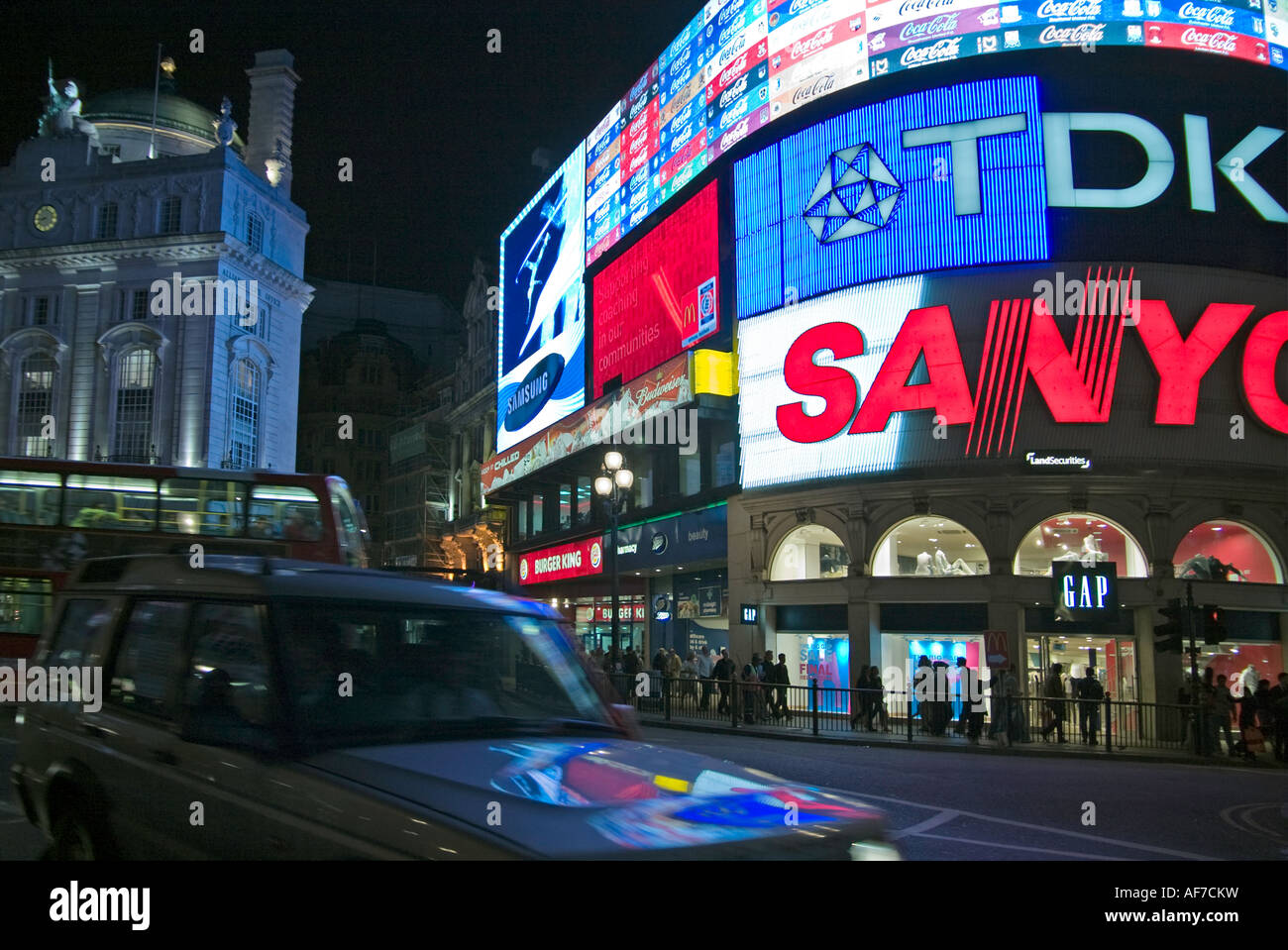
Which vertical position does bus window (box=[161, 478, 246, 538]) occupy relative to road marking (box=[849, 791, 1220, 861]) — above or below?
above

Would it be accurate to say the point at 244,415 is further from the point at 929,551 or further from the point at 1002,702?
the point at 1002,702

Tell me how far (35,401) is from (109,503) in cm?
5682

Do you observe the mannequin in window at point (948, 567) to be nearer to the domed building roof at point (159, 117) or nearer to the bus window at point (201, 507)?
the bus window at point (201, 507)

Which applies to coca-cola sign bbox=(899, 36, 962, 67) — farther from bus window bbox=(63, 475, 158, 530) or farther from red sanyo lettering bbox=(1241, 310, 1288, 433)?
bus window bbox=(63, 475, 158, 530)


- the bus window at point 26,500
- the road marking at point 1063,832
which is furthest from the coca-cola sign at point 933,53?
the bus window at point 26,500

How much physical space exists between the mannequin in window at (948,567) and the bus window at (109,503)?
1862cm

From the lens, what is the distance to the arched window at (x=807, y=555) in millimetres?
28391

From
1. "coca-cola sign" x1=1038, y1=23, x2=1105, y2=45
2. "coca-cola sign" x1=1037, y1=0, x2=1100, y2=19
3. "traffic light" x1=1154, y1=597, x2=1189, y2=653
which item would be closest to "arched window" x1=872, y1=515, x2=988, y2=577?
"traffic light" x1=1154, y1=597, x2=1189, y2=653

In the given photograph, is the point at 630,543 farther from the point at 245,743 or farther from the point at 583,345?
the point at 245,743

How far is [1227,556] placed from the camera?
2462 centimetres

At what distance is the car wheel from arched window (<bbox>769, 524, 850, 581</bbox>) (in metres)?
24.4

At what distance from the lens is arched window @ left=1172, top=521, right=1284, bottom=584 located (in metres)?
24.4

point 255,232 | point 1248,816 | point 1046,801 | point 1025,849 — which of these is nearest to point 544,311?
point 255,232

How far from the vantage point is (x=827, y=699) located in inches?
875
